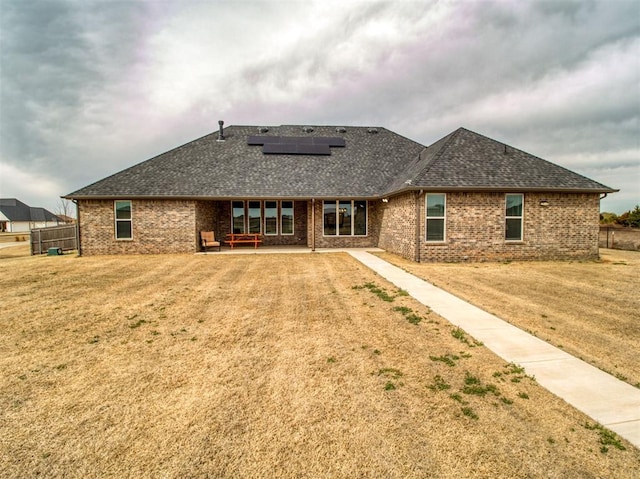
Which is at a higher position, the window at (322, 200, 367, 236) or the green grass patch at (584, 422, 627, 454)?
the window at (322, 200, 367, 236)

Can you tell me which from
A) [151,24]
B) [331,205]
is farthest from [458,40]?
[151,24]

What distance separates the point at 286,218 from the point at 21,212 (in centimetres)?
8088

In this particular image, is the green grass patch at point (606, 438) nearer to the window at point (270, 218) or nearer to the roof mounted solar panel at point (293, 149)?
the window at point (270, 218)

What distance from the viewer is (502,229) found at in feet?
43.6

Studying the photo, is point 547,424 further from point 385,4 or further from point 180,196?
point 180,196

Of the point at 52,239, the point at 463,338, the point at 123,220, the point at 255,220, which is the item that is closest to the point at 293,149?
the point at 255,220

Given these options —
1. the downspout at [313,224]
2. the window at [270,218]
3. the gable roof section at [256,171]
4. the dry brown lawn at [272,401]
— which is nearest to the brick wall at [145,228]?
the gable roof section at [256,171]

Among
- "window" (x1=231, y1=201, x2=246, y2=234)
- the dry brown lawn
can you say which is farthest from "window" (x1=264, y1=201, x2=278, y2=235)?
the dry brown lawn

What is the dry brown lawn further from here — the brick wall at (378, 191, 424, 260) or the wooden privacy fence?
the wooden privacy fence

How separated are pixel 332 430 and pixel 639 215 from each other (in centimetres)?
3145

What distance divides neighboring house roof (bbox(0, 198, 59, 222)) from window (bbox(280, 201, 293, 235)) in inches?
3059

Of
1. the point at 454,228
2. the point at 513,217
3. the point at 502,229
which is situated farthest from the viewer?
the point at 513,217

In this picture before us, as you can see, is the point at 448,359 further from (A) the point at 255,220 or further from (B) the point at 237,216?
(B) the point at 237,216

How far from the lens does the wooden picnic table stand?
17812 millimetres
